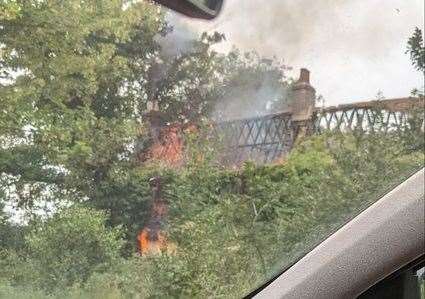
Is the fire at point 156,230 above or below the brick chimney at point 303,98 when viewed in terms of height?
below

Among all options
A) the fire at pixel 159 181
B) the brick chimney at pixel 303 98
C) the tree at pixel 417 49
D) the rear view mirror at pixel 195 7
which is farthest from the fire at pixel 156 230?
the tree at pixel 417 49

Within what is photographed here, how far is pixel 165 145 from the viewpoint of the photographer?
311cm

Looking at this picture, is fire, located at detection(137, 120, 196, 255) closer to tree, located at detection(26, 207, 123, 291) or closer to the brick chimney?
tree, located at detection(26, 207, 123, 291)

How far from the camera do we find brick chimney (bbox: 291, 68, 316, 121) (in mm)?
3490

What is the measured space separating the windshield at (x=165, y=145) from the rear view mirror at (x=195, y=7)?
0.13 metres

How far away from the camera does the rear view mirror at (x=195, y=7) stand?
103 inches

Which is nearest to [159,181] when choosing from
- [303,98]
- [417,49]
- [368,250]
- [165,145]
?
[165,145]

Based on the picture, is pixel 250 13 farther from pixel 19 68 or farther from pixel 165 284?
pixel 165 284

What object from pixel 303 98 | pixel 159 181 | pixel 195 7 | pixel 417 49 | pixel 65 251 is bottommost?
pixel 65 251

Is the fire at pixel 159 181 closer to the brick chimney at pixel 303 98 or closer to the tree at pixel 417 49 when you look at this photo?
the brick chimney at pixel 303 98

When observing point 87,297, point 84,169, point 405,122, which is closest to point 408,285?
point 87,297

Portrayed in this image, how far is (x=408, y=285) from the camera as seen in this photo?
999mm

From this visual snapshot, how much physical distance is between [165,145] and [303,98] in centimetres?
86

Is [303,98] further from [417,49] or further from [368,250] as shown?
[368,250]
